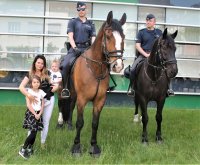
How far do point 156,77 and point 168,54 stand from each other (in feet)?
2.67

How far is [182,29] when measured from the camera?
17.8m

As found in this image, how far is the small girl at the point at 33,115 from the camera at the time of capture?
7.39m

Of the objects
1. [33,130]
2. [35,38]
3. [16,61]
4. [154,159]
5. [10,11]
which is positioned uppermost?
[10,11]

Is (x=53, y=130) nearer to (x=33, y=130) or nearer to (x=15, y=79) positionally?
(x=33, y=130)

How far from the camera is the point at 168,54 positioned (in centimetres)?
852

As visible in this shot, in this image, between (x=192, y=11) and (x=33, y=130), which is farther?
(x=192, y=11)

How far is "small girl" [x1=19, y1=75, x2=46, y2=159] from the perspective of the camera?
291 inches

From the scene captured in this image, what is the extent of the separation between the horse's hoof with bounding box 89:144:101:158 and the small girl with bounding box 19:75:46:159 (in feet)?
3.76

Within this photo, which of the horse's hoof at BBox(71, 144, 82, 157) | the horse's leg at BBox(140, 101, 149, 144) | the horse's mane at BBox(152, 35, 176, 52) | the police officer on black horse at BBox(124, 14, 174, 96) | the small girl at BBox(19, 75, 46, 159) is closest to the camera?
the small girl at BBox(19, 75, 46, 159)

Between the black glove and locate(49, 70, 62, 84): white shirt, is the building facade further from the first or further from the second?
the black glove

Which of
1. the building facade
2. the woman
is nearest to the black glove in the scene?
the woman

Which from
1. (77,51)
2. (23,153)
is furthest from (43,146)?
(77,51)

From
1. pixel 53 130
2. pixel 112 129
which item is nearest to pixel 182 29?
pixel 112 129

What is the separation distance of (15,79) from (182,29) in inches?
312
